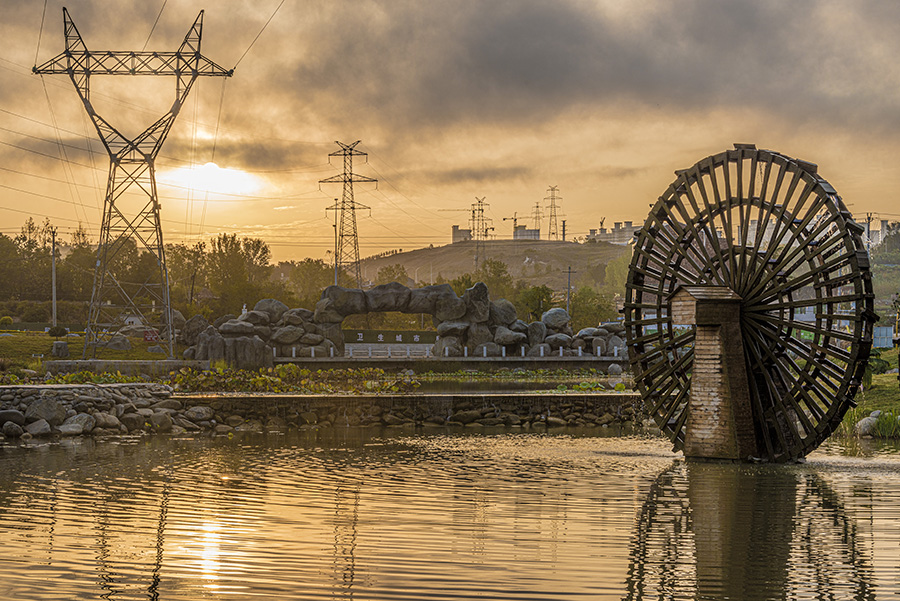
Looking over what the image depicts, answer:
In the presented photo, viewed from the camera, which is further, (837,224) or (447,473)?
(837,224)

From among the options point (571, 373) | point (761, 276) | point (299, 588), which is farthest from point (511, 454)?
point (571, 373)

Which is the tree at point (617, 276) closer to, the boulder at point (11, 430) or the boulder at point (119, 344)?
the boulder at point (119, 344)

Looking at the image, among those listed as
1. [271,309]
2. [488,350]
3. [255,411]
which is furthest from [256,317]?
[255,411]

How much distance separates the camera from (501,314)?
66.6 meters

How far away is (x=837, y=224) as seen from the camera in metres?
18.0

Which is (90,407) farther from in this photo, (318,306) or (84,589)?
(318,306)

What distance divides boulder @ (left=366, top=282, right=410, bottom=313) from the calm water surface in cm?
4543

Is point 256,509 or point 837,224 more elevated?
point 837,224

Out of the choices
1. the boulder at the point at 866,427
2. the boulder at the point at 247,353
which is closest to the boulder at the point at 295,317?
the boulder at the point at 247,353

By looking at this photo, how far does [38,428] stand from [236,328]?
37.4 m

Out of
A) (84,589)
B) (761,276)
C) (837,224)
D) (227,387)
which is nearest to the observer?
(84,589)

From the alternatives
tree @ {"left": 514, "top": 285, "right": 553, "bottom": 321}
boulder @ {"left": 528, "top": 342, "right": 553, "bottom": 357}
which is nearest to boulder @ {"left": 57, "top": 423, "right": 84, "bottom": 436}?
boulder @ {"left": 528, "top": 342, "right": 553, "bottom": 357}

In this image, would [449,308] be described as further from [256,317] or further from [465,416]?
[465,416]

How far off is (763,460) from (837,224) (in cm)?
464
